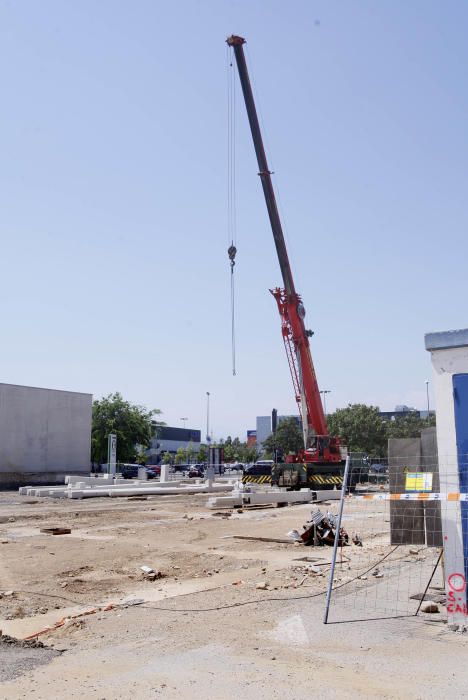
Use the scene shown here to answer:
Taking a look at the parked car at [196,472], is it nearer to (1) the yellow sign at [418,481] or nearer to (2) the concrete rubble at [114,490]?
(2) the concrete rubble at [114,490]

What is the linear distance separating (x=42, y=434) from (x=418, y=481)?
46971 millimetres

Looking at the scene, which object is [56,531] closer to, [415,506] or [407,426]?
[415,506]

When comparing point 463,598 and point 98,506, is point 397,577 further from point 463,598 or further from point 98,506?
point 98,506

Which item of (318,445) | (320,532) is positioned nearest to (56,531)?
(320,532)

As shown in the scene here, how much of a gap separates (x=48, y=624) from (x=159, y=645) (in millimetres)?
2180

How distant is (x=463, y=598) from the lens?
7.86 metres

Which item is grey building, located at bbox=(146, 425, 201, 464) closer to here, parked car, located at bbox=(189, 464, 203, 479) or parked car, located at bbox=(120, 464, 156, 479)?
parked car, located at bbox=(189, 464, 203, 479)

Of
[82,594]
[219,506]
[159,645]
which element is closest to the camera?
Result: [159,645]

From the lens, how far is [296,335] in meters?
30.9

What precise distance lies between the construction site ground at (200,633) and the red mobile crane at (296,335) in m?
15.8

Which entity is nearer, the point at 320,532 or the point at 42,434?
the point at 320,532

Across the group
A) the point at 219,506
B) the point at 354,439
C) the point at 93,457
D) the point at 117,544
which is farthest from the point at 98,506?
the point at 354,439

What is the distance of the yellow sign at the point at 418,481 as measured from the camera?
8.66 meters

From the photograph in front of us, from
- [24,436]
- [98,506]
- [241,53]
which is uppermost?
[241,53]
